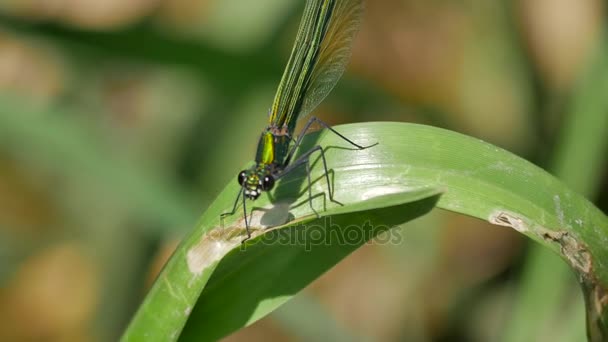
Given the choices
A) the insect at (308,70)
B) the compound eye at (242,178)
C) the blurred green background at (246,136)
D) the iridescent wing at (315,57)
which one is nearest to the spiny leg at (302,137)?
the insect at (308,70)

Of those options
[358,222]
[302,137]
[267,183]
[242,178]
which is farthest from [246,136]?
[358,222]

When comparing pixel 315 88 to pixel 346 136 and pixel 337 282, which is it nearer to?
pixel 346 136

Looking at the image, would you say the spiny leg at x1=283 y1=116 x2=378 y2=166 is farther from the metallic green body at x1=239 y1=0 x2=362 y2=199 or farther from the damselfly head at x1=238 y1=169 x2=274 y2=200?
the damselfly head at x1=238 y1=169 x2=274 y2=200

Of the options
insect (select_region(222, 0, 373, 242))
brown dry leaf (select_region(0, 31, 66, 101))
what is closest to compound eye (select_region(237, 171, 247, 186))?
insect (select_region(222, 0, 373, 242))

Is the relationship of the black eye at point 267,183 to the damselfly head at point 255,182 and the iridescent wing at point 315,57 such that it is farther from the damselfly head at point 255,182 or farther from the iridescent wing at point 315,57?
the iridescent wing at point 315,57

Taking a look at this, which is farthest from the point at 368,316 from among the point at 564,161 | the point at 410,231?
the point at 564,161

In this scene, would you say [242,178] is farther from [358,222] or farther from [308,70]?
[308,70]
